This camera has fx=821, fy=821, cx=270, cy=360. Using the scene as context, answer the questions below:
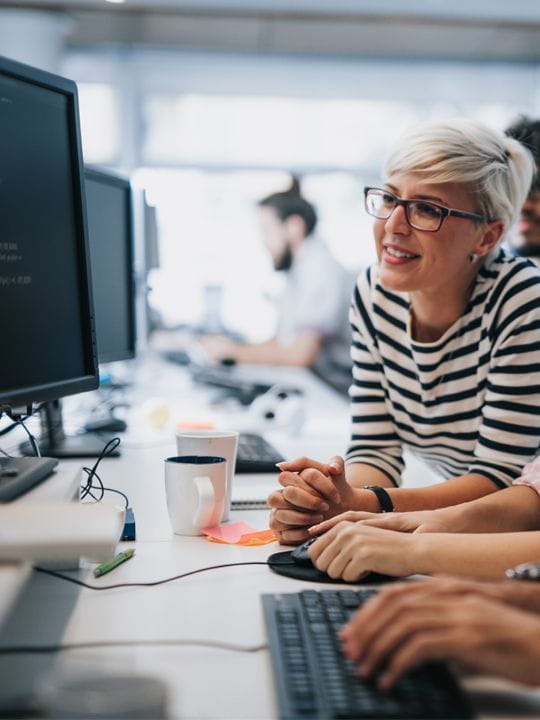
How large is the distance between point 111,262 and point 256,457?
64 centimetres

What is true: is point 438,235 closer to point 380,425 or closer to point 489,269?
point 489,269

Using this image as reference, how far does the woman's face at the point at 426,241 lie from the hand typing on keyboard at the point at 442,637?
903 millimetres

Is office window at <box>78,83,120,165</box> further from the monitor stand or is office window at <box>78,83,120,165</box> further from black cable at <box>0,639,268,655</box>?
black cable at <box>0,639,268,655</box>

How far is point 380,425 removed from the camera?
5.27ft

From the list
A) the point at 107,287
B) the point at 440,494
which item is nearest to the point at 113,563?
the point at 440,494

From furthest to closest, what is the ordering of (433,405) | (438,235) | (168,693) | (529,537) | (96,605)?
(433,405) < (438,235) < (529,537) < (96,605) < (168,693)

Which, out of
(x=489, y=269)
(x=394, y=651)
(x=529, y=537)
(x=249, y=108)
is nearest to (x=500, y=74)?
(x=249, y=108)

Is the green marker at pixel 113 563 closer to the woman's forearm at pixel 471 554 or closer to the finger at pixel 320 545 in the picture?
the finger at pixel 320 545

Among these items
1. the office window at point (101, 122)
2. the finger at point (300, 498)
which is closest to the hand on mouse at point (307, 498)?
the finger at point (300, 498)

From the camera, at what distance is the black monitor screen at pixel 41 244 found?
96 cm

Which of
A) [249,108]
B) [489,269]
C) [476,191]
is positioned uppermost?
[249,108]

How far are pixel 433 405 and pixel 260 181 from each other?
4548 mm

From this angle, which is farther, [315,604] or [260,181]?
[260,181]

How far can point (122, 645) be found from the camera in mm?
750
